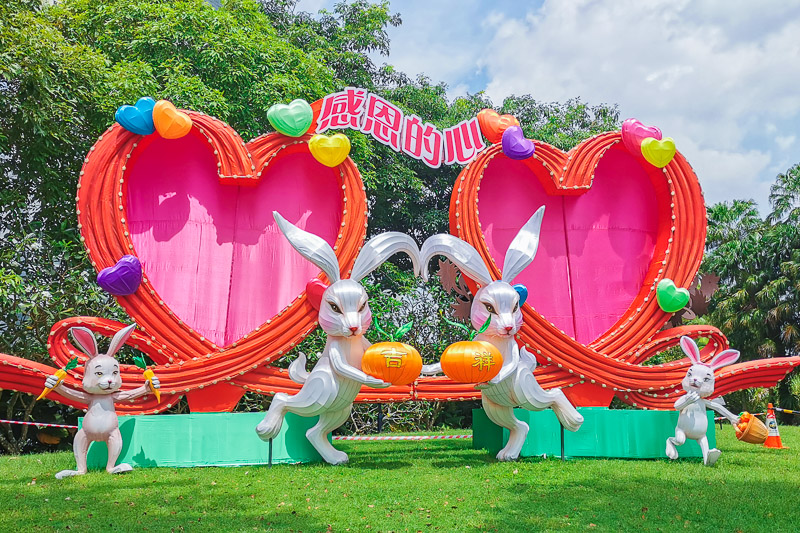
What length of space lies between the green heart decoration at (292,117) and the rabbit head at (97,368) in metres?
3.49

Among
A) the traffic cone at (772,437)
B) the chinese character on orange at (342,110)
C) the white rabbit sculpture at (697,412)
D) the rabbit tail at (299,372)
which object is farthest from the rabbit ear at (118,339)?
the traffic cone at (772,437)

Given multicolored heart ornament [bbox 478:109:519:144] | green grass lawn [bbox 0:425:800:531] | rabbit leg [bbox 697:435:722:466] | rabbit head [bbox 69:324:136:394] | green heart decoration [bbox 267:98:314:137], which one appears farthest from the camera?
multicolored heart ornament [bbox 478:109:519:144]

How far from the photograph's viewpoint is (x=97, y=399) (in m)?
7.30

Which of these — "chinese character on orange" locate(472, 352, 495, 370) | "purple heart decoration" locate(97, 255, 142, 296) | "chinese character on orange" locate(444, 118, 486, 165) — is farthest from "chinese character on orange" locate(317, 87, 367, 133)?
"chinese character on orange" locate(472, 352, 495, 370)

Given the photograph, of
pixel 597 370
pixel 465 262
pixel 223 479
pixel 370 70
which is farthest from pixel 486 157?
pixel 370 70

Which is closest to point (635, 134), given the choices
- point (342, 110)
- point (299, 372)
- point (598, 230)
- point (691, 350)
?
point (598, 230)

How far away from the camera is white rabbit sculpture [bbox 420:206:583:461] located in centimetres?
791

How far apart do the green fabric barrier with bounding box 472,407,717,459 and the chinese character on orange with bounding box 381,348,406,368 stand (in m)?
1.98

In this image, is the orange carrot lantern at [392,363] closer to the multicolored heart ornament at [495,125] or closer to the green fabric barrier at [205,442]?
the green fabric barrier at [205,442]

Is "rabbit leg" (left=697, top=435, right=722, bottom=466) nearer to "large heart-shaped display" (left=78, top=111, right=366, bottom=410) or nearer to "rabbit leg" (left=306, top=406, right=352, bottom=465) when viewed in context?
"rabbit leg" (left=306, top=406, right=352, bottom=465)

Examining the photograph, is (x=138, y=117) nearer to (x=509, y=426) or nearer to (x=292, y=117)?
(x=292, y=117)

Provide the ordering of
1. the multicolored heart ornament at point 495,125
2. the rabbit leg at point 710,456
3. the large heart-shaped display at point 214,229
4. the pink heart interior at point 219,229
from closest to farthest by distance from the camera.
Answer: the rabbit leg at point 710,456, the large heart-shaped display at point 214,229, the pink heart interior at point 219,229, the multicolored heart ornament at point 495,125

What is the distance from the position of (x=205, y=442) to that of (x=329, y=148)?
3.94 meters

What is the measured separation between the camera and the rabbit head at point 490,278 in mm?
7910
